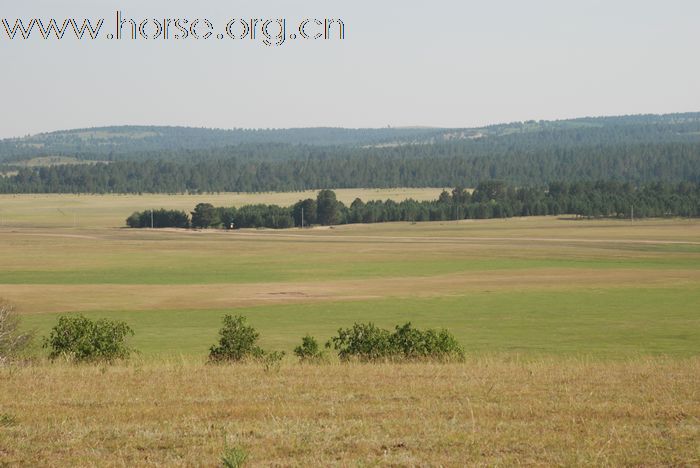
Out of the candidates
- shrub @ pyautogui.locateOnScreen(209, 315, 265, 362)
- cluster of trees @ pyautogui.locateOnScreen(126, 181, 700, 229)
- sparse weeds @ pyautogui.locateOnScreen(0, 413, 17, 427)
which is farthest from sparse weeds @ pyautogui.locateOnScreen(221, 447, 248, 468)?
cluster of trees @ pyautogui.locateOnScreen(126, 181, 700, 229)

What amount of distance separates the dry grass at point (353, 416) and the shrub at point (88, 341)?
6060 mm

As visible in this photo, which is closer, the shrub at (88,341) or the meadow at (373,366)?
the meadow at (373,366)

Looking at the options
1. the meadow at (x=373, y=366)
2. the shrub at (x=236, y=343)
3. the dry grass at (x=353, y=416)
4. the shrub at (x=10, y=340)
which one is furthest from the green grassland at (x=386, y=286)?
the dry grass at (x=353, y=416)

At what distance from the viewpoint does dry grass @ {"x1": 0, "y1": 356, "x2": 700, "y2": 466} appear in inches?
546

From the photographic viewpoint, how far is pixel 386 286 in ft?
270

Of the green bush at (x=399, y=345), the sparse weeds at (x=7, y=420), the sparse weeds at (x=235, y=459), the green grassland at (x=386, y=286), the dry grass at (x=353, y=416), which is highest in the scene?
the sparse weeds at (x=235, y=459)

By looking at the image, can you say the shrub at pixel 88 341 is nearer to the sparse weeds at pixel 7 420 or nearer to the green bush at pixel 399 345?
the green bush at pixel 399 345

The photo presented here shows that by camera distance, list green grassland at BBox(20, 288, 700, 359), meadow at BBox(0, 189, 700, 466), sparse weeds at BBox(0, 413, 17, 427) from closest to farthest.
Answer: meadow at BBox(0, 189, 700, 466) < sparse weeds at BBox(0, 413, 17, 427) < green grassland at BBox(20, 288, 700, 359)

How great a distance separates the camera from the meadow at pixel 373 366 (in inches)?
574

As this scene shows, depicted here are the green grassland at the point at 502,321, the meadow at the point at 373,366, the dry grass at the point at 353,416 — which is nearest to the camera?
the dry grass at the point at 353,416

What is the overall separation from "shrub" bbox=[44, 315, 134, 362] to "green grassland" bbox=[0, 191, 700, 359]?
13204mm

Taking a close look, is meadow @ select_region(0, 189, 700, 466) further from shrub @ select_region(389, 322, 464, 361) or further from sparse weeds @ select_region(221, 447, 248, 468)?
shrub @ select_region(389, 322, 464, 361)

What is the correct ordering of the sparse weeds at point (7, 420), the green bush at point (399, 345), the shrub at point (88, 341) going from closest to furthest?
the sparse weeds at point (7, 420)
the green bush at point (399, 345)
the shrub at point (88, 341)

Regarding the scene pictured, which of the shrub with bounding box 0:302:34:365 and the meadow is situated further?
the shrub with bounding box 0:302:34:365
